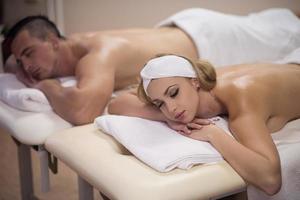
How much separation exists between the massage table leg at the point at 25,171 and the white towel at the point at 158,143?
0.49 meters

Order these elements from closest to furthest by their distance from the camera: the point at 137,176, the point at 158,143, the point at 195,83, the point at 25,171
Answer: the point at 137,176 < the point at 158,143 < the point at 195,83 < the point at 25,171

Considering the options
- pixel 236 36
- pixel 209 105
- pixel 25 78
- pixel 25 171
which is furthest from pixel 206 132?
pixel 236 36

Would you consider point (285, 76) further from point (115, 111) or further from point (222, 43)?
point (222, 43)

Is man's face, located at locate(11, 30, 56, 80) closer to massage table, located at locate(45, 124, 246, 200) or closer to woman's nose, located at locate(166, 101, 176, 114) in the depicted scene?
massage table, located at locate(45, 124, 246, 200)

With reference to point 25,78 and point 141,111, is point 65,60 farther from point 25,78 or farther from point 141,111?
point 141,111

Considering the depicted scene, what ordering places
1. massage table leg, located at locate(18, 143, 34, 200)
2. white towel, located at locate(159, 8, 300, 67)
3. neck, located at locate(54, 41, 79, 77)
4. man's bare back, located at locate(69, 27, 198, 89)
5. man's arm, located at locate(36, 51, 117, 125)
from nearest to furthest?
man's arm, located at locate(36, 51, 117, 125)
massage table leg, located at locate(18, 143, 34, 200)
man's bare back, located at locate(69, 27, 198, 89)
neck, located at locate(54, 41, 79, 77)
white towel, located at locate(159, 8, 300, 67)

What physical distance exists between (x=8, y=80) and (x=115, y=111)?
0.62 metres

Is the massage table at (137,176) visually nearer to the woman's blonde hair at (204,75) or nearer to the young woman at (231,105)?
the young woman at (231,105)

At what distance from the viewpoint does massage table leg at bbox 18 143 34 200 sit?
5.37 ft

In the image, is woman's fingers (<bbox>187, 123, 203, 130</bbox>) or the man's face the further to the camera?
the man's face

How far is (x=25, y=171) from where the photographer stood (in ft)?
5.48

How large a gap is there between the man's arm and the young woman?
0.52 feet

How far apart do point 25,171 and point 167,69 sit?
83cm

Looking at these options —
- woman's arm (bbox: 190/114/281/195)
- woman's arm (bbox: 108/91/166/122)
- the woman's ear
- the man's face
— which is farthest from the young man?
woman's arm (bbox: 190/114/281/195)
